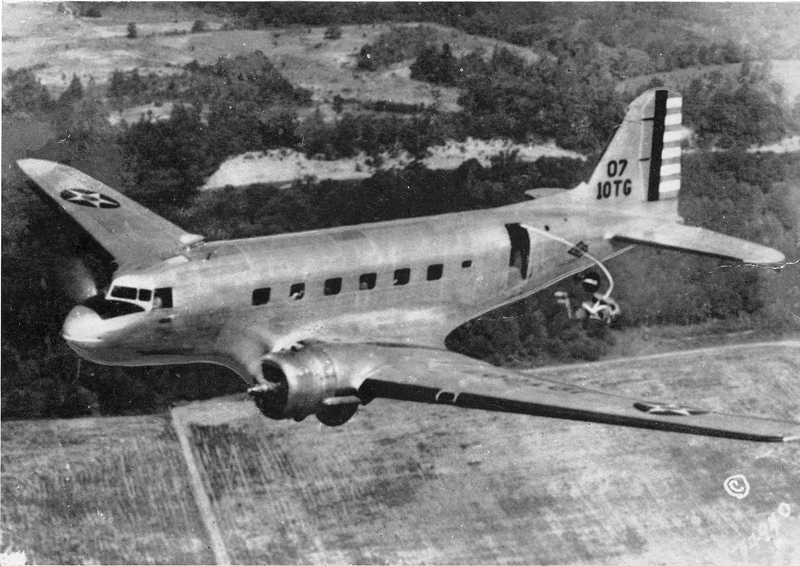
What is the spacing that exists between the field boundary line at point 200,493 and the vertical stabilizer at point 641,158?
36.8ft

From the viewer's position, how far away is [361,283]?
902 inches

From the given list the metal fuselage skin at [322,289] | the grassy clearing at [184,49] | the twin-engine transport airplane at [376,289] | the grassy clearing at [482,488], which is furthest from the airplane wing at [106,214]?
the grassy clearing at [482,488]

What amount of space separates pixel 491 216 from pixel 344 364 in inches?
217

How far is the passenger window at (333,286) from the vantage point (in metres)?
22.6

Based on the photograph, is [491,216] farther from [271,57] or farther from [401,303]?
[271,57]

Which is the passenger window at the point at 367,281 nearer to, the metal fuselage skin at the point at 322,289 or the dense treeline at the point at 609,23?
the metal fuselage skin at the point at 322,289

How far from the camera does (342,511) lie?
23.5 m

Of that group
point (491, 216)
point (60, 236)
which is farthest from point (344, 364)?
point (60, 236)

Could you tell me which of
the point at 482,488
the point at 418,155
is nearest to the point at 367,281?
the point at 418,155

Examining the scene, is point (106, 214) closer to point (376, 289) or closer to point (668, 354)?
point (376, 289)

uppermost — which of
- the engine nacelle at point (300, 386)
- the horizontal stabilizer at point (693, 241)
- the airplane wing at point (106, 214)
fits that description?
the airplane wing at point (106, 214)

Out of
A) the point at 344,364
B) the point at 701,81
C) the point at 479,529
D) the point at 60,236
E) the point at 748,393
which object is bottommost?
the point at 479,529

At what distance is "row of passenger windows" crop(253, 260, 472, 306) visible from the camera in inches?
873

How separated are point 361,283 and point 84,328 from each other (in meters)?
5.89
